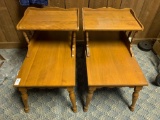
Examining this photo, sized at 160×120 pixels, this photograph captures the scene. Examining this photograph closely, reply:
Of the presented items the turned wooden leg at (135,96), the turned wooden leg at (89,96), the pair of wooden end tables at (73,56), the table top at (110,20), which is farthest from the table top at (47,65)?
the turned wooden leg at (135,96)

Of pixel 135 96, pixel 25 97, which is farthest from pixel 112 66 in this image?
pixel 25 97

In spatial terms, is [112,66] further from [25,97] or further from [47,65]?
[25,97]

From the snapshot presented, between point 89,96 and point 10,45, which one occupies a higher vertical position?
point 89,96

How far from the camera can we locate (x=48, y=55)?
1.23m

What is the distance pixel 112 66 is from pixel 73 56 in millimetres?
330

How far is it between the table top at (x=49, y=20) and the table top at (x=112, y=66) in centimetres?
31

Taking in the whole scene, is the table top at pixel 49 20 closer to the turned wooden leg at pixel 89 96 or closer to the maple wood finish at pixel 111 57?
the maple wood finish at pixel 111 57

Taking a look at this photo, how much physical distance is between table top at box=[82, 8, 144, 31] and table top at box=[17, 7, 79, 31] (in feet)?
0.33

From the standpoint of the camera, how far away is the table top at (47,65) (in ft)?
3.36

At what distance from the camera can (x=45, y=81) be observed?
1.03 meters

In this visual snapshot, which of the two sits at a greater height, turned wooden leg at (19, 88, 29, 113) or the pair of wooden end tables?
the pair of wooden end tables

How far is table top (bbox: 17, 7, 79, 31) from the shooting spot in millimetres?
1058

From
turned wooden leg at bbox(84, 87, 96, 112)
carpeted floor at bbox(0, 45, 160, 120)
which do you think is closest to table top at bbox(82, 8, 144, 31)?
turned wooden leg at bbox(84, 87, 96, 112)

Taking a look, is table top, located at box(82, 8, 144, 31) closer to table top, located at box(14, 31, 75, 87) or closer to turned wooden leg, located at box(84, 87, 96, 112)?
table top, located at box(14, 31, 75, 87)
